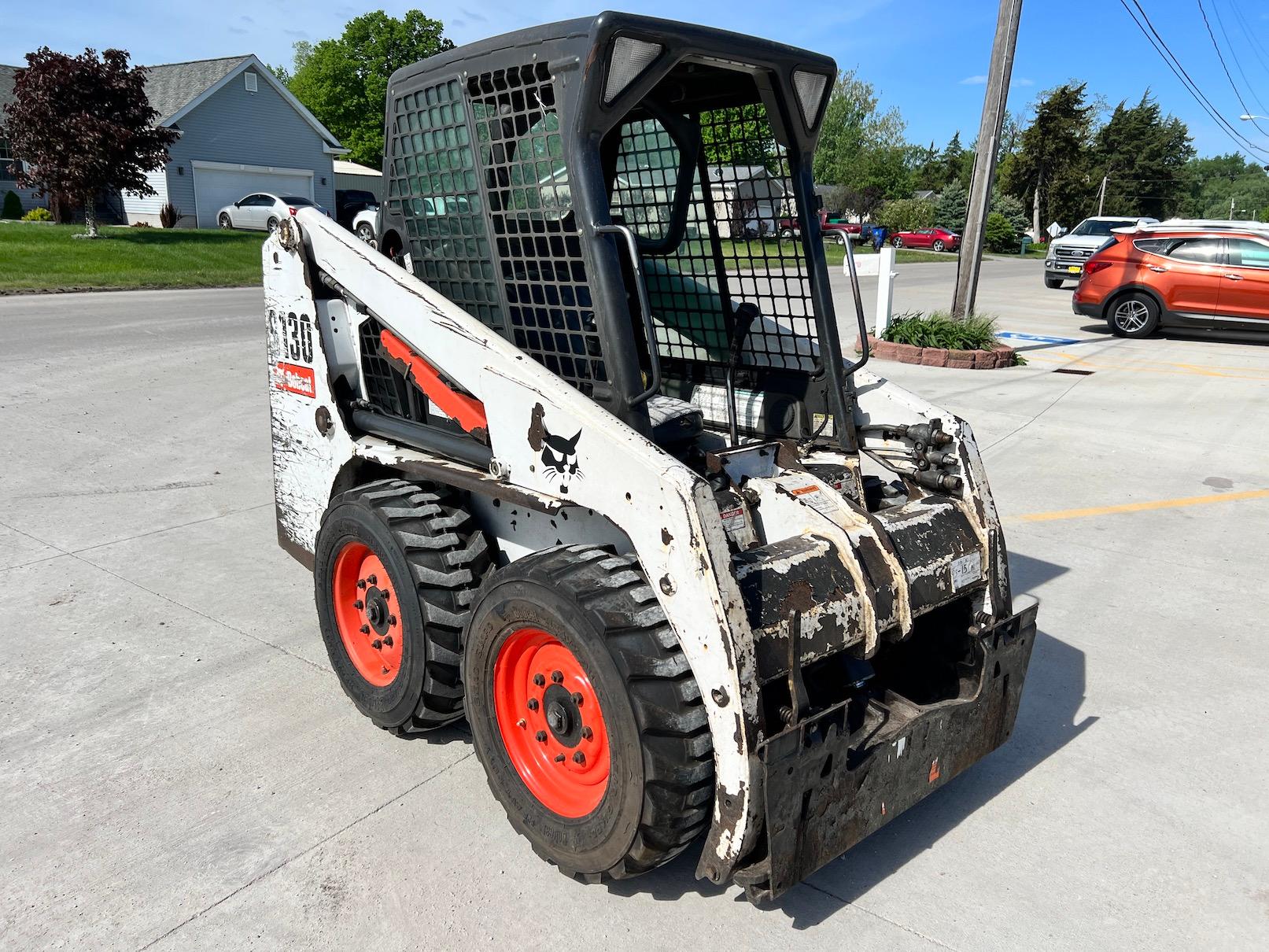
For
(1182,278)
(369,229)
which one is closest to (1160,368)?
(1182,278)

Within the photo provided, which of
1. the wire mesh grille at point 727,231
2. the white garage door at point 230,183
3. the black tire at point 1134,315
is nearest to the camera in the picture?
the wire mesh grille at point 727,231

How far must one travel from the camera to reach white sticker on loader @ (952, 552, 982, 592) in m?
3.20

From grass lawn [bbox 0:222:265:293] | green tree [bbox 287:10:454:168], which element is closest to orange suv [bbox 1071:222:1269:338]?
grass lawn [bbox 0:222:265:293]

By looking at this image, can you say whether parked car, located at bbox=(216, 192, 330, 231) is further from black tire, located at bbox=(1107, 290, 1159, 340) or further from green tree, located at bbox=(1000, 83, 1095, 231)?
green tree, located at bbox=(1000, 83, 1095, 231)

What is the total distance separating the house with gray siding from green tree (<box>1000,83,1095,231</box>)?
1832 inches

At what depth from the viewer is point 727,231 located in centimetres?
401

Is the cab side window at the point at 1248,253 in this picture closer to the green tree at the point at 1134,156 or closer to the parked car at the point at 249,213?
the parked car at the point at 249,213

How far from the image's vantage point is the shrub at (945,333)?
12.4 meters

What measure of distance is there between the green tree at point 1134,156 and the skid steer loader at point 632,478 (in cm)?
7845

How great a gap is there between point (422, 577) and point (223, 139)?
37.1 metres

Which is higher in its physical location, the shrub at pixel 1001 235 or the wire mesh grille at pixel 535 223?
the shrub at pixel 1001 235

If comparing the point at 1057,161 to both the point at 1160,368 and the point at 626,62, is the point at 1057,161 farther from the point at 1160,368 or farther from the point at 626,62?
the point at 626,62

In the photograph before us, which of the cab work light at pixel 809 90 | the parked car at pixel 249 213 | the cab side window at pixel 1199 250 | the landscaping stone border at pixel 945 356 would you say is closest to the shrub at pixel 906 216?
the parked car at pixel 249 213

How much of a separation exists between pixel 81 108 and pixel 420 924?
83.3 ft
